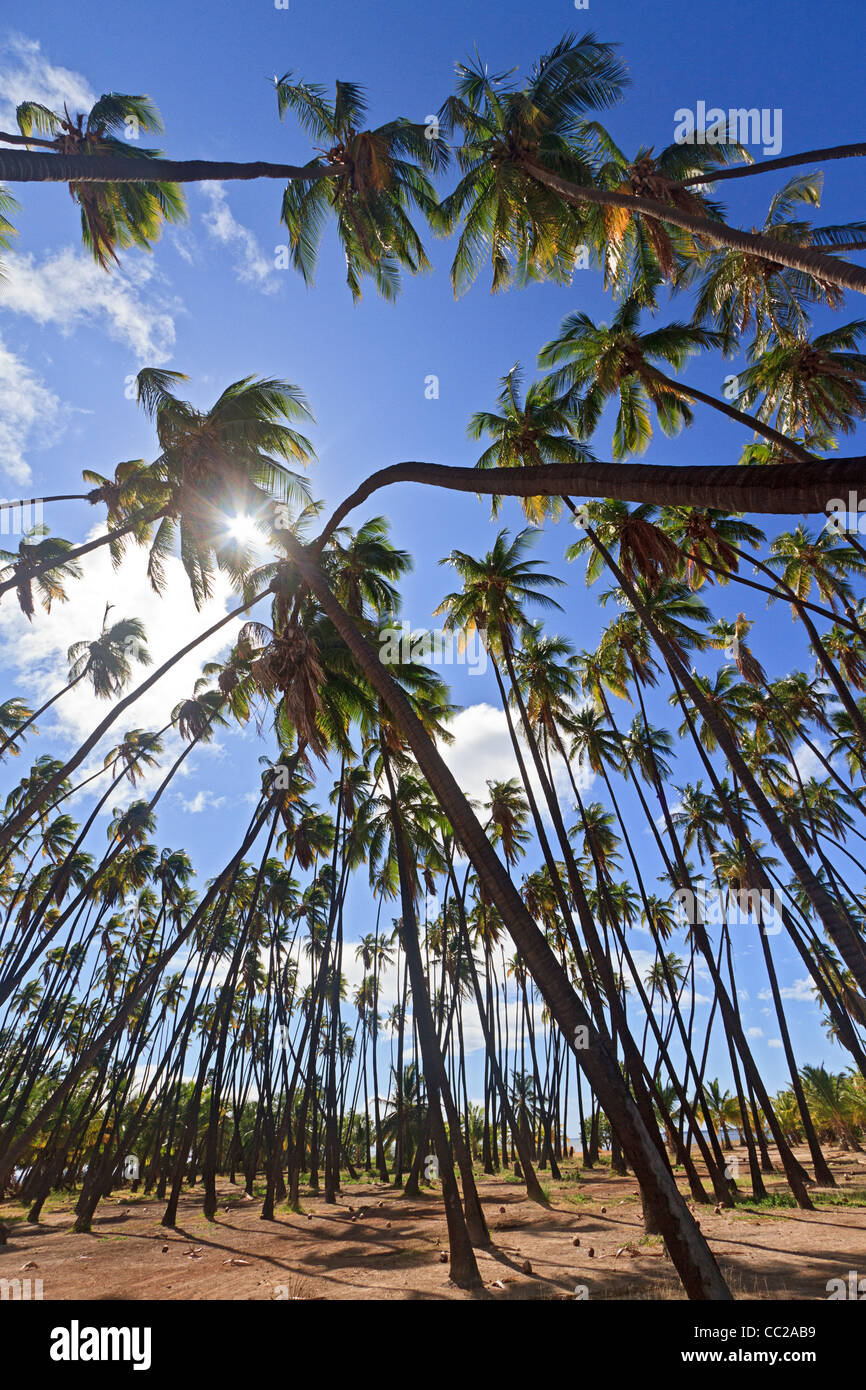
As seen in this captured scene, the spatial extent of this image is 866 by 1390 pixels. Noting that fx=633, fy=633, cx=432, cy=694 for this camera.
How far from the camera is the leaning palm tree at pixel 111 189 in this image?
1114 centimetres

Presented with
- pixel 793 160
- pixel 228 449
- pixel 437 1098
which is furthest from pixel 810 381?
pixel 437 1098

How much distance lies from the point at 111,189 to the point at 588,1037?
52.4 feet

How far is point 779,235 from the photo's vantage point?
1372cm

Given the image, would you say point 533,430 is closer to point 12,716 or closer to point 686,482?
point 686,482

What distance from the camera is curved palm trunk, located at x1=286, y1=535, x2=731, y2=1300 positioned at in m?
5.21

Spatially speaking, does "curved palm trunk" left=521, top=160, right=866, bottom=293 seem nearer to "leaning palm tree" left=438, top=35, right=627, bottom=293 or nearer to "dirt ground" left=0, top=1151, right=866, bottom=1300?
"leaning palm tree" left=438, top=35, right=627, bottom=293

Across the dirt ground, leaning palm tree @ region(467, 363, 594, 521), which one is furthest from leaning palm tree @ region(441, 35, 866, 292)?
the dirt ground

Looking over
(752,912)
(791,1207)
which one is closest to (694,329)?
(752,912)

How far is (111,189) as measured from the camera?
472 inches

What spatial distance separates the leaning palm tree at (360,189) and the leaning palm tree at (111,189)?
245cm

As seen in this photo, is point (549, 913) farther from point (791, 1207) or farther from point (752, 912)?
point (791, 1207)

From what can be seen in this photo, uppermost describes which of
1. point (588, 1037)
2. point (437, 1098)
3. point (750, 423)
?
point (750, 423)

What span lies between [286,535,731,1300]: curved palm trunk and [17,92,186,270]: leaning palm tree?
11184 mm

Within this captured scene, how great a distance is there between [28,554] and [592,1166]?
41.9 meters
